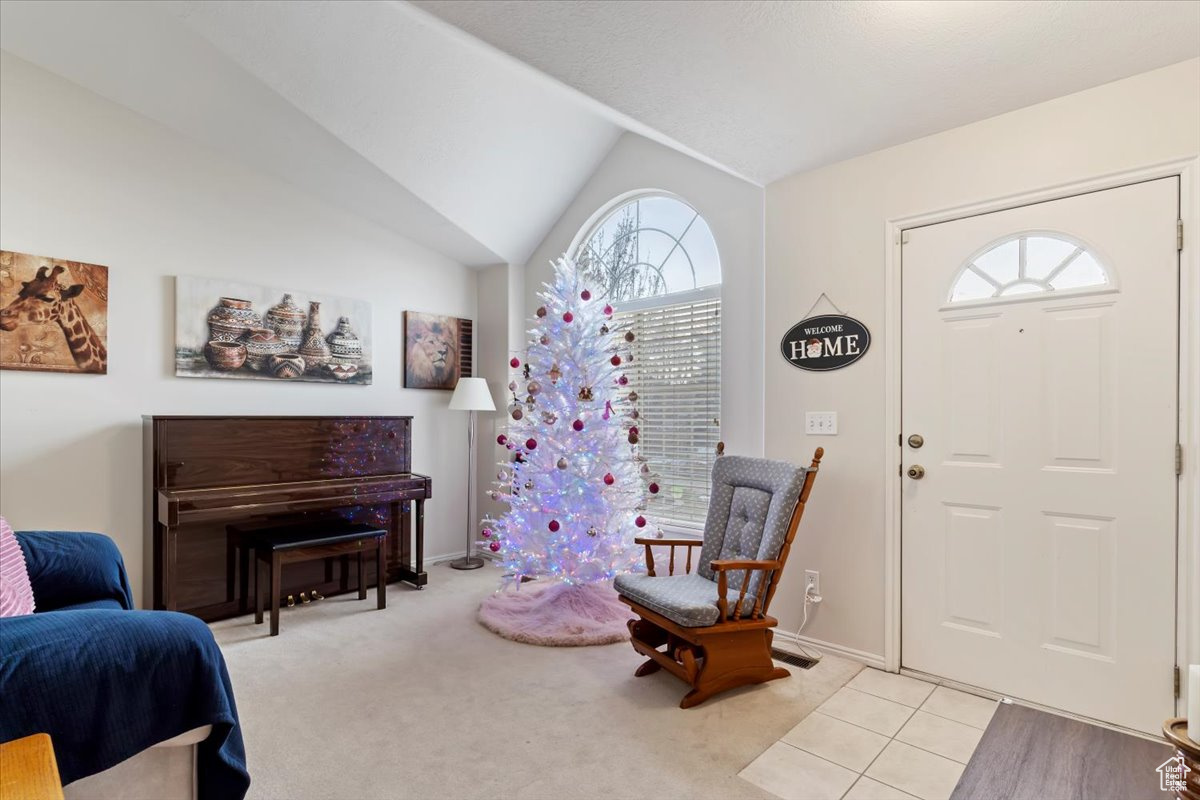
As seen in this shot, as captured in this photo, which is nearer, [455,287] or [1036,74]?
[1036,74]

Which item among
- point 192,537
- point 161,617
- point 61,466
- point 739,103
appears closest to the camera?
point 161,617

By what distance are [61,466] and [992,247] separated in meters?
4.62

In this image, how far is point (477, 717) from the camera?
2.42 m

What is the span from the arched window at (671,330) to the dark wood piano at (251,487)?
161cm

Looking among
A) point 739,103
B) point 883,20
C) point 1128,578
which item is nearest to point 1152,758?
point 1128,578

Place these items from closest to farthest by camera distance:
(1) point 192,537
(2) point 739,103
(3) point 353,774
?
(3) point 353,774 < (2) point 739,103 < (1) point 192,537

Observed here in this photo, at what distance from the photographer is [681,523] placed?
4.05 metres

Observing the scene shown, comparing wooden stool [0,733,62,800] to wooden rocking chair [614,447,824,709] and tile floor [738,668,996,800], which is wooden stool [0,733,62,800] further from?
wooden rocking chair [614,447,824,709]

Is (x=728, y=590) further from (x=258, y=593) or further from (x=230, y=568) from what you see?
(x=230, y=568)

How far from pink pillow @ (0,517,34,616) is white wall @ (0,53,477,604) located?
1.25 metres

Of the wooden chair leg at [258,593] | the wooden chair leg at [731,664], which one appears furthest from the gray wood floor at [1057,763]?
the wooden chair leg at [258,593]

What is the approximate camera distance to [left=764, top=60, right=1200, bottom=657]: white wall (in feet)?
7.70

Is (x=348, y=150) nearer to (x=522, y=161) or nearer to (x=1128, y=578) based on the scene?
(x=522, y=161)

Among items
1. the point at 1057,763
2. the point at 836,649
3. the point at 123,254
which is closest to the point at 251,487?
the point at 123,254
